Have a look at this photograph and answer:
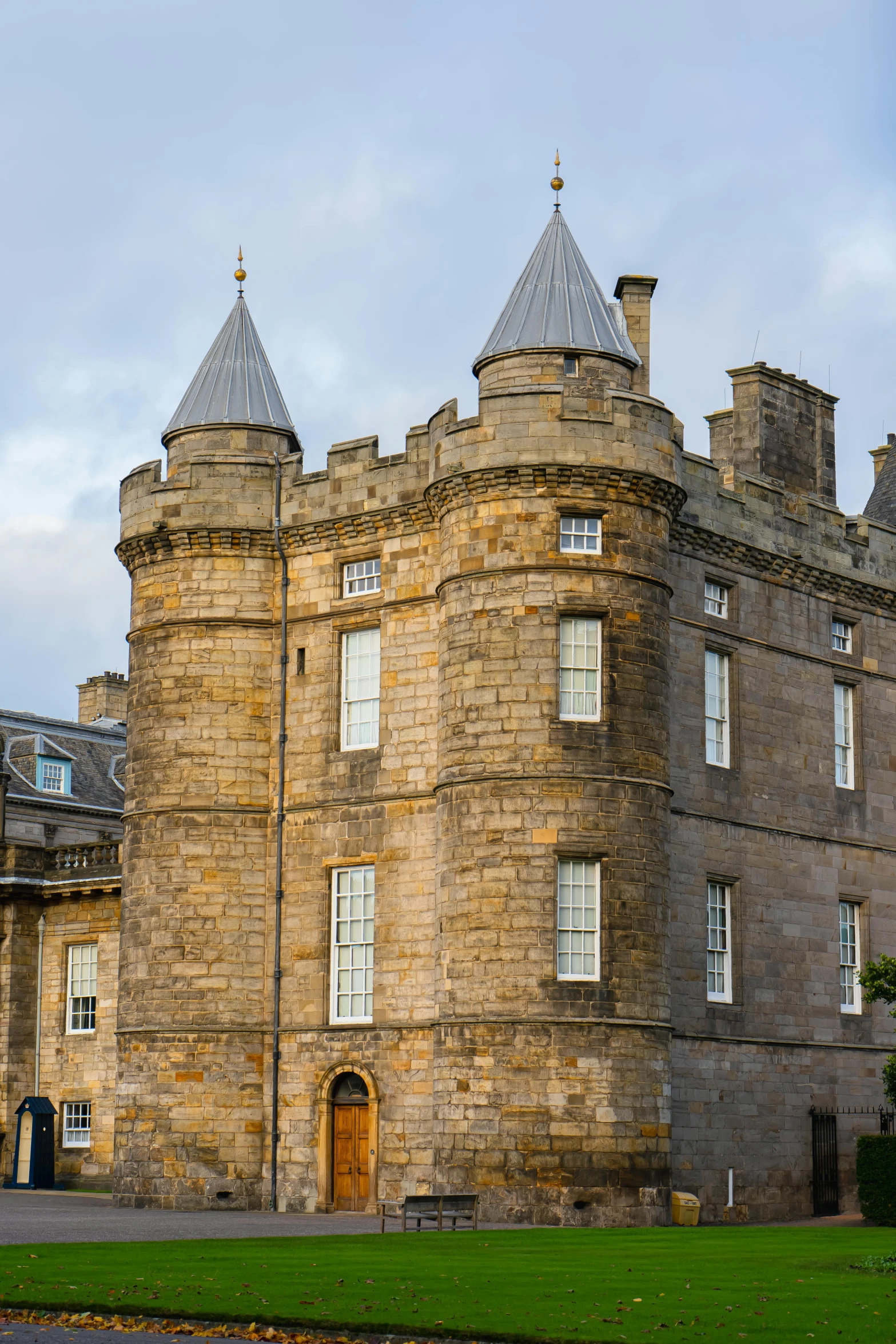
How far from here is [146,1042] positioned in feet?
109

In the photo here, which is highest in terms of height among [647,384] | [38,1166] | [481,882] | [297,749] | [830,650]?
[647,384]

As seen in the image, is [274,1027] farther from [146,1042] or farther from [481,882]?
[481,882]

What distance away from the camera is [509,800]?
29.6m

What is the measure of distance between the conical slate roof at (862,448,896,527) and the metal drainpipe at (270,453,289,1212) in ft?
46.3

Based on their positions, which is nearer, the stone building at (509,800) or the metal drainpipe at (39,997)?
the stone building at (509,800)

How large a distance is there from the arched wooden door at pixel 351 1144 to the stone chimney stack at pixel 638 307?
1407 cm

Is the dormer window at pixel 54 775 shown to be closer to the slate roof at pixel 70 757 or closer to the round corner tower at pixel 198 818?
the slate roof at pixel 70 757

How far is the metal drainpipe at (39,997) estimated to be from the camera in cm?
4272

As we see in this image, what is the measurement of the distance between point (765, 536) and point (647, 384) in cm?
373

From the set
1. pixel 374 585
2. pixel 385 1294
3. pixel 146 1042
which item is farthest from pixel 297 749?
pixel 385 1294

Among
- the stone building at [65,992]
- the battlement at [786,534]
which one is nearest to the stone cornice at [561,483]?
the battlement at [786,534]

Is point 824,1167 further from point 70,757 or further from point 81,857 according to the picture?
point 70,757

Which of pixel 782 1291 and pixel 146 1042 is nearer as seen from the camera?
pixel 782 1291

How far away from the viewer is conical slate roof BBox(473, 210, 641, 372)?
1294 inches
